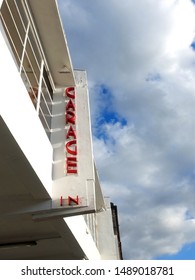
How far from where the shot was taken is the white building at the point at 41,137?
6.54 m

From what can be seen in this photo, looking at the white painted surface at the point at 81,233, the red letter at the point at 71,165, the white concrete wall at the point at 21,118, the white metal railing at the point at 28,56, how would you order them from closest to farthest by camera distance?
the white concrete wall at the point at 21,118, the white metal railing at the point at 28,56, the red letter at the point at 71,165, the white painted surface at the point at 81,233

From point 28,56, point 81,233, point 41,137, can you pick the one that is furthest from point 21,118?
point 81,233

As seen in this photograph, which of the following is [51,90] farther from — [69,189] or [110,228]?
[110,228]

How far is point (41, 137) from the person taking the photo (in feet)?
25.8

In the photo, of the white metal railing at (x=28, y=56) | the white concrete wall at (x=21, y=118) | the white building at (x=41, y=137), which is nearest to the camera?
the white concrete wall at (x=21, y=118)

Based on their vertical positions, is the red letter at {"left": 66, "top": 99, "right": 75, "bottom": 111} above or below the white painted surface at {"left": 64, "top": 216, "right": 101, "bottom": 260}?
above

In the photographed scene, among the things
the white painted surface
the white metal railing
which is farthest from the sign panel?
the white painted surface

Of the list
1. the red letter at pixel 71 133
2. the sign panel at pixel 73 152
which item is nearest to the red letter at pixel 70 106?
the sign panel at pixel 73 152

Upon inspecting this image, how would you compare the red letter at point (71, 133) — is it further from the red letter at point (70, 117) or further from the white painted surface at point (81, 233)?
the white painted surface at point (81, 233)

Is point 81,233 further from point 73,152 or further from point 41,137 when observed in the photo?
point 41,137

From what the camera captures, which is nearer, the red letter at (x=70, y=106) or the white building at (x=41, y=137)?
the white building at (x=41, y=137)

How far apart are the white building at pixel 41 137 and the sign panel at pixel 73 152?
2 centimetres

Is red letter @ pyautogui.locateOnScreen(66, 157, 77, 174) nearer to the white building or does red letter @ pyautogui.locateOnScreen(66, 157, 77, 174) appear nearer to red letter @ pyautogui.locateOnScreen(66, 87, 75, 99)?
the white building

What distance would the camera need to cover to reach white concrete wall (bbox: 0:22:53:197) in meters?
5.88
